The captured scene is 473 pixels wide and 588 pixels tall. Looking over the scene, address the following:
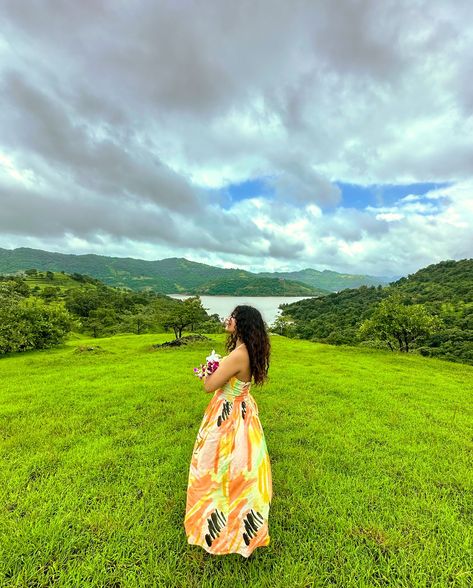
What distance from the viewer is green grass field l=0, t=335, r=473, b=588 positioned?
8.46ft

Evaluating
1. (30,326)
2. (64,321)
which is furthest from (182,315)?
(30,326)

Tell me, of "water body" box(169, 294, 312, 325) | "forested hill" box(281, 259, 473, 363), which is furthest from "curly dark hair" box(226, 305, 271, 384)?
"forested hill" box(281, 259, 473, 363)

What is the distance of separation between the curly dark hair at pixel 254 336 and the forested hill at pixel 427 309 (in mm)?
23692

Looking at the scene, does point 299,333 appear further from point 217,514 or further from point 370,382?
point 217,514

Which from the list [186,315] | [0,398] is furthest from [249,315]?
[186,315]

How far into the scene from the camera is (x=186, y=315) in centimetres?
2545

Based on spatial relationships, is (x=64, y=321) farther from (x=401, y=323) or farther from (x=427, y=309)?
(x=427, y=309)

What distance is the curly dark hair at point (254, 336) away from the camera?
2.92 m

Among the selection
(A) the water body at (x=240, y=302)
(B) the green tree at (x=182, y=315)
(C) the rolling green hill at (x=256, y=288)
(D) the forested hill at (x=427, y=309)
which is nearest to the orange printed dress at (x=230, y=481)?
(A) the water body at (x=240, y=302)

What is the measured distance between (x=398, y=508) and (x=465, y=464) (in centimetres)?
202

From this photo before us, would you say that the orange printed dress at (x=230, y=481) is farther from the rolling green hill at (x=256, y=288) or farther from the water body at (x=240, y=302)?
the rolling green hill at (x=256, y=288)

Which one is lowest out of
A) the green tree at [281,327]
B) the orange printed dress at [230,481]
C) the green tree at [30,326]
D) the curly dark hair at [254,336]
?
the green tree at [281,327]

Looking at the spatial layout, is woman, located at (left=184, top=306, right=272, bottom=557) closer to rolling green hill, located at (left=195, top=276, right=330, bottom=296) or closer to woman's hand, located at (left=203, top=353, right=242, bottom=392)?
woman's hand, located at (left=203, top=353, right=242, bottom=392)

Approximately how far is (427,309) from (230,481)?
56.3 metres
